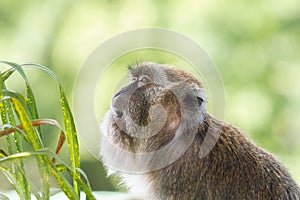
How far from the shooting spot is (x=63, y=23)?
2959 mm

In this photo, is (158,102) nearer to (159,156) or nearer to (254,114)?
(159,156)

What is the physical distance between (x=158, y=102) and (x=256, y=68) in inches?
71.3

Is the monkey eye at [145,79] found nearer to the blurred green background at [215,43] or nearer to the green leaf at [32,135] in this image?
the green leaf at [32,135]

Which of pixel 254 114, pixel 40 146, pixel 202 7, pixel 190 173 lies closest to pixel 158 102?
pixel 190 173

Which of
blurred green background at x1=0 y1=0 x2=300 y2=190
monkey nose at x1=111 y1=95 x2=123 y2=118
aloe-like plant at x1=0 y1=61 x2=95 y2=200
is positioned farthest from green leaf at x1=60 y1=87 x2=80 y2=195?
blurred green background at x1=0 y1=0 x2=300 y2=190

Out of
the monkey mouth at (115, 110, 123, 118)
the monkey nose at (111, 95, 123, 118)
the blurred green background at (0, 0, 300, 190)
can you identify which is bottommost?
the monkey mouth at (115, 110, 123, 118)

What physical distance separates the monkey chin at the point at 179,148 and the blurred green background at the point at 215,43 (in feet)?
4.95

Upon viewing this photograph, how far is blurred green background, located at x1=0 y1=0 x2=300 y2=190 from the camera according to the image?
8.88ft

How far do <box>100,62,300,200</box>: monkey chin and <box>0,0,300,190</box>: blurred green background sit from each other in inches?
59.5

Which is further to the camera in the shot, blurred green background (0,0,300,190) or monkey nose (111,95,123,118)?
blurred green background (0,0,300,190)

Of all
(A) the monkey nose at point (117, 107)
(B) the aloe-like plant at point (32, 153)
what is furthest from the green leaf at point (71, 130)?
(A) the monkey nose at point (117, 107)

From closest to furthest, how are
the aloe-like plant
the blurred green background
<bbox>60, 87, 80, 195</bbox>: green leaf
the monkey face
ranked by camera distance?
the aloe-like plant
<bbox>60, 87, 80, 195</bbox>: green leaf
the monkey face
the blurred green background

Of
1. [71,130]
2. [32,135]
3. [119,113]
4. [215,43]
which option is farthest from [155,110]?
[215,43]

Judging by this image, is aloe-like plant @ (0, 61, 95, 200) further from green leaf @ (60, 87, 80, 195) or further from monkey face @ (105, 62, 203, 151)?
monkey face @ (105, 62, 203, 151)
